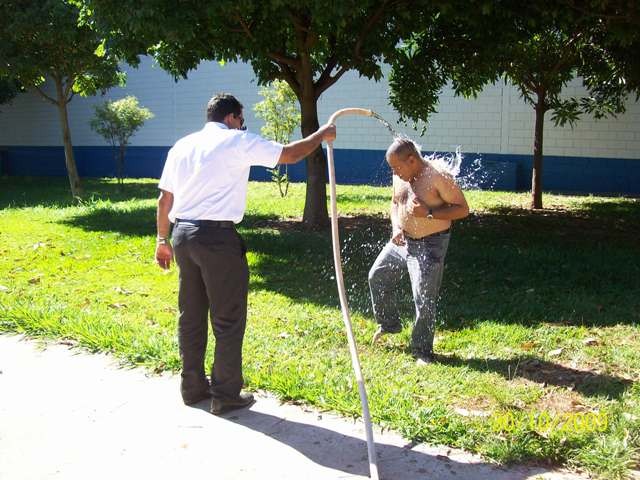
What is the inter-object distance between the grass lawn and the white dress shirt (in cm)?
130

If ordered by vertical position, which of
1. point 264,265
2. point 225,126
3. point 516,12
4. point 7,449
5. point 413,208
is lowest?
point 7,449

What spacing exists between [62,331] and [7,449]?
206cm

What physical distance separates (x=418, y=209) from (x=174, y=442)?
225cm

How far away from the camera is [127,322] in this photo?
6.02 m

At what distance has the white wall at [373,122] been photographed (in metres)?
16.8

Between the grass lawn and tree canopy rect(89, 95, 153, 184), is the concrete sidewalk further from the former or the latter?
tree canopy rect(89, 95, 153, 184)

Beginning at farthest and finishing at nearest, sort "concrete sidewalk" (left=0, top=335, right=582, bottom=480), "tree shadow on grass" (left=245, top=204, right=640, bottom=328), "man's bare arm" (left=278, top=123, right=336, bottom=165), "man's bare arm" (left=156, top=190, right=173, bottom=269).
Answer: "tree shadow on grass" (left=245, top=204, right=640, bottom=328) → "man's bare arm" (left=156, top=190, right=173, bottom=269) → "man's bare arm" (left=278, top=123, right=336, bottom=165) → "concrete sidewalk" (left=0, top=335, right=582, bottom=480)

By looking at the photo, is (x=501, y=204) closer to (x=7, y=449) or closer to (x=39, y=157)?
(x=7, y=449)

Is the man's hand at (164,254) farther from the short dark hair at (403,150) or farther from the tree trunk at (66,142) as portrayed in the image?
the tree trunk at (66,142)

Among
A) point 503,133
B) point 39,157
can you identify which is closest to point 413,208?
point 503,133

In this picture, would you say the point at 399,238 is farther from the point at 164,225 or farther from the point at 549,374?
the point at 164,225
